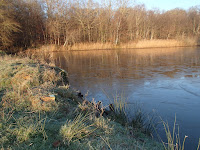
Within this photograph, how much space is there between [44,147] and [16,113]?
125cm

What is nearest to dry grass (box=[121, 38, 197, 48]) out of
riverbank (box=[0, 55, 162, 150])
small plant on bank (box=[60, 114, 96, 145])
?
riverbank (box=[0, 55, 162, 150])

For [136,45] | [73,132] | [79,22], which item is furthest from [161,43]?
[73,132]

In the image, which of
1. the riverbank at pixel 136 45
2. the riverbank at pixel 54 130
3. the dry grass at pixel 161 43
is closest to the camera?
the riverbank at pixel 54 130

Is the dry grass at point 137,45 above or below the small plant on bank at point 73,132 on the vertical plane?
above

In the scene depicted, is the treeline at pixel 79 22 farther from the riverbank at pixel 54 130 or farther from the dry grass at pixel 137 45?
the riverbank at pixel 54 130

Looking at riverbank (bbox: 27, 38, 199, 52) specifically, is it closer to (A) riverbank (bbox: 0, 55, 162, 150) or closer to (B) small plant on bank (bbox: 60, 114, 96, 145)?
(A) riverbank (bbox: 0, 55, 162, 150)

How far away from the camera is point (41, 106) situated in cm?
317

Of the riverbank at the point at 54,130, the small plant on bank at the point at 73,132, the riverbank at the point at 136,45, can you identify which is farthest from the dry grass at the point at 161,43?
the small plant on bank at the point at 73,132

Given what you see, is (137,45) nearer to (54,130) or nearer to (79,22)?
(79,22)

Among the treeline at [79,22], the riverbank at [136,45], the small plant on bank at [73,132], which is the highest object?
the treeline at [79,22]

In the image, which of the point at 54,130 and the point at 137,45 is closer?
the point at 54,130

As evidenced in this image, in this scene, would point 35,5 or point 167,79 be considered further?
point 35,5

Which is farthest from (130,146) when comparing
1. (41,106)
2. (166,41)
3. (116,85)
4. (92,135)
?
(166,41)

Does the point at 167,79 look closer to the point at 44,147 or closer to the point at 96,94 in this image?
the point at 96,94
